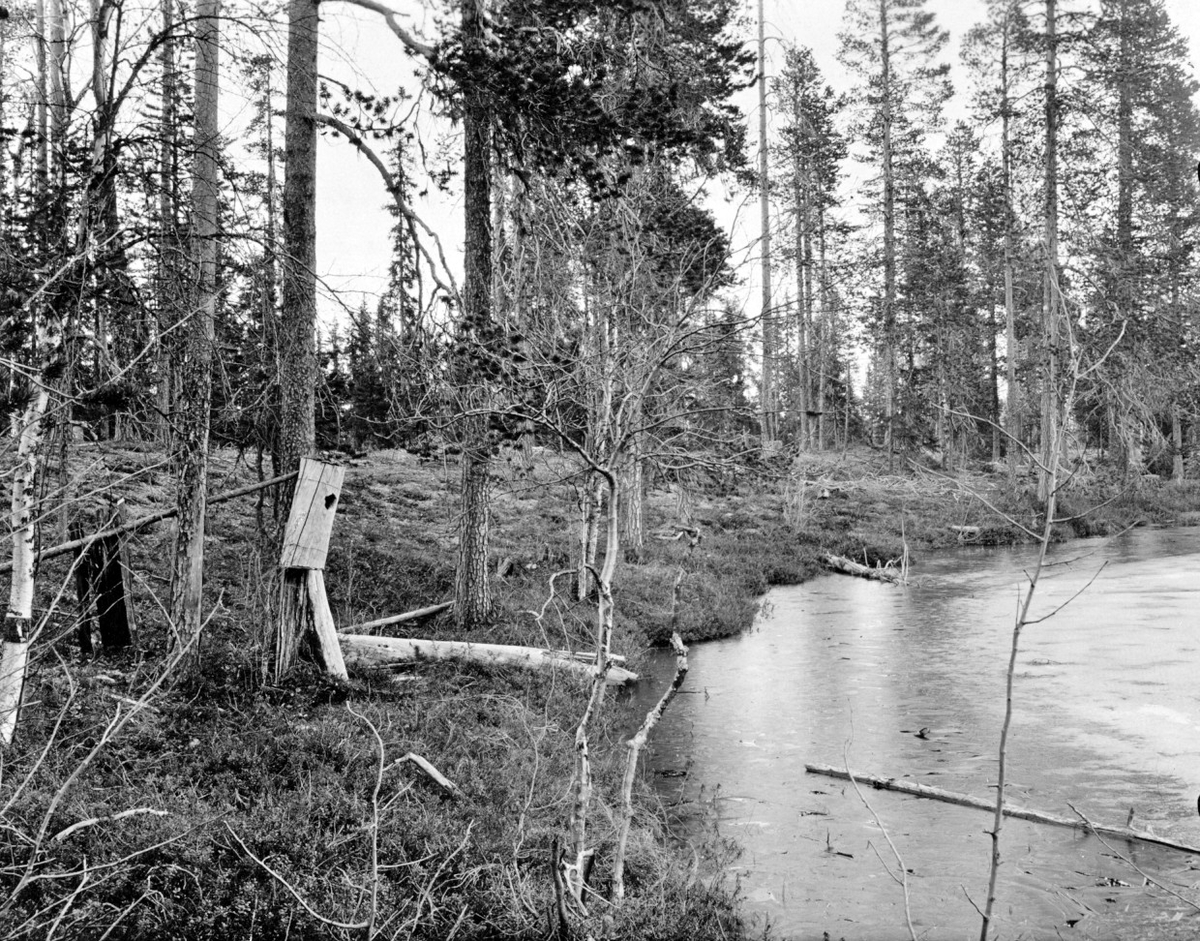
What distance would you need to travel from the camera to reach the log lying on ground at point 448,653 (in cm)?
998

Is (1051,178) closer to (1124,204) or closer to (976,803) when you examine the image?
(1124,204)

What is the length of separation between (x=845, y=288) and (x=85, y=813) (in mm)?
33163

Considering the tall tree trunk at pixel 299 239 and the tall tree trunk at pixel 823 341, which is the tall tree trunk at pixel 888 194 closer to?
the tall tree trunk at pixel 823 341

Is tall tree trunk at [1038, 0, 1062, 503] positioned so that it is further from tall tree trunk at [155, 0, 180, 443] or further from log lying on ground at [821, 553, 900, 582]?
tall tree trunk at [155, 0, 180, 443]

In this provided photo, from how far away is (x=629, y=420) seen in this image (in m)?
6.00

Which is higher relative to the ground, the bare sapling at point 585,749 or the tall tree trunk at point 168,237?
the tall tree trunk at point 168,237

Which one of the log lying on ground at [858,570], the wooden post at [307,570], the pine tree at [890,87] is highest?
the pine tree at [890,87]

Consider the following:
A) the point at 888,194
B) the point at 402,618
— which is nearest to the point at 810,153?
the point at 888,194

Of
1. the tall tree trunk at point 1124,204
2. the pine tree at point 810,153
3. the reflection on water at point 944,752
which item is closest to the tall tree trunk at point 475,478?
the reflection on water at point 944,752

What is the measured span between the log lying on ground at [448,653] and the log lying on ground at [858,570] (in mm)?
12004

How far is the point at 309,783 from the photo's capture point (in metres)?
6.33

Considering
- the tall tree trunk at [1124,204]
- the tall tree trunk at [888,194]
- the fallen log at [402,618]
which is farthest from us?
the tall tree trunk at [888,194]

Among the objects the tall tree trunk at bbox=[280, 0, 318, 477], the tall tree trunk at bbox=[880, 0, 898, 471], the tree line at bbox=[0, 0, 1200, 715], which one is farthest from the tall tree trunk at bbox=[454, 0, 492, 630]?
the tall tree trunk at bbox=[880, 0, 898, 471]

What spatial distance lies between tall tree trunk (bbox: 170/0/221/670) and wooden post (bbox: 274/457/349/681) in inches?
29.6
